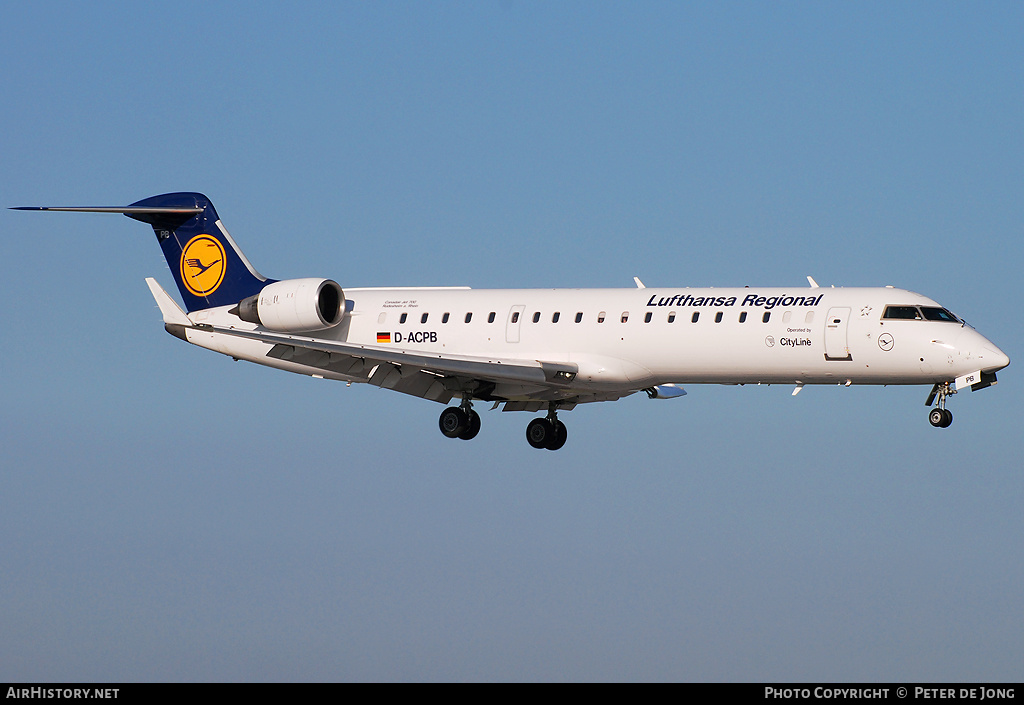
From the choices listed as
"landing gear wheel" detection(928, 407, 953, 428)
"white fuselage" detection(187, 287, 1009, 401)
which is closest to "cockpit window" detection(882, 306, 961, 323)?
"white fuselage" detection(187, 287, 1009, 401)

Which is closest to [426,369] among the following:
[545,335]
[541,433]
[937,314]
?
[545,335]

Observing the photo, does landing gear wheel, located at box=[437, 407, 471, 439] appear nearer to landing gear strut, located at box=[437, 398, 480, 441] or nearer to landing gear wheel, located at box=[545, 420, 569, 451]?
landing gear strut, located at box=[437, 398, 480, 441]

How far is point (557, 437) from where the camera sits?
38.3m

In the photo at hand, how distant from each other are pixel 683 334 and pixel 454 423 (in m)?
6.59

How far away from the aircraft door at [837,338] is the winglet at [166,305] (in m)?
16.1

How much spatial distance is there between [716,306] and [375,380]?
28.7 ft

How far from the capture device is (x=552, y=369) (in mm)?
34938

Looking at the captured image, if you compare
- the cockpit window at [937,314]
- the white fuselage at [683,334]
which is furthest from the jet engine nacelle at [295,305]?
the cockpit window at [937,314]

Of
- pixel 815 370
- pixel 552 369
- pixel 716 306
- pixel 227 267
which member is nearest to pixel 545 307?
pixel 552 369

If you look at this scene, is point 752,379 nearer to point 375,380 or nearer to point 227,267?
point 375,380

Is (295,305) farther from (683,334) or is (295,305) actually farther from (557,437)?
(683,334)

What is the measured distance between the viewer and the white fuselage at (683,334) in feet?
106

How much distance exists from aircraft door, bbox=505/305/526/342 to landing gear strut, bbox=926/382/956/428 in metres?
9.78

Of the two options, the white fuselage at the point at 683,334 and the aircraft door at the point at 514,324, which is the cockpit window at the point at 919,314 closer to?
the white fuselage at the point at 683,334
